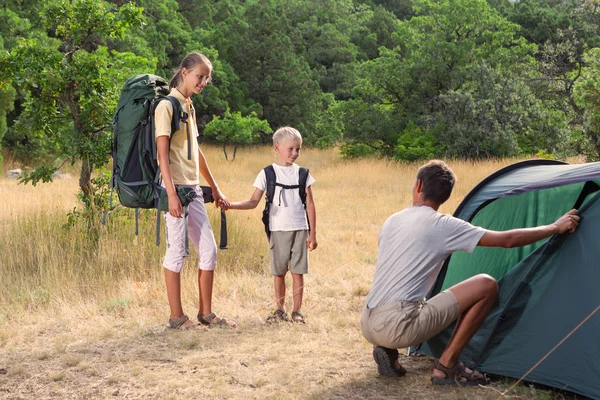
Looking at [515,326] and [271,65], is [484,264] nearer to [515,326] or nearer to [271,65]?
[515,326]

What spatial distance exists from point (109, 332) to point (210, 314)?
0.76 m

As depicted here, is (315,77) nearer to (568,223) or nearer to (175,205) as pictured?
(175,205)

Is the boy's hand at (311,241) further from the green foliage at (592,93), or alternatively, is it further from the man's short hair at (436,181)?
the green foliage at (592,93)

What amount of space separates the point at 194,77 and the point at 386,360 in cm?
237

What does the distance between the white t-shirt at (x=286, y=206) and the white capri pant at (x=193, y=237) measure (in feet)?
1.72

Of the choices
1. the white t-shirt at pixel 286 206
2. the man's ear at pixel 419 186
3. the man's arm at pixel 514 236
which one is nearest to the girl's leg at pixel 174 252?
the white t-shirt at pixel 286 206

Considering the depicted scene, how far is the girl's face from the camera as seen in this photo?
4910mm

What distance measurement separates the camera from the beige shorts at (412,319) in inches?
153

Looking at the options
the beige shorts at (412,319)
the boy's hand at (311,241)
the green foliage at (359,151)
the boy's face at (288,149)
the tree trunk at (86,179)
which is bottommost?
the green foliage at (359,151)

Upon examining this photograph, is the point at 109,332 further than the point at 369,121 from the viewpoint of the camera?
No

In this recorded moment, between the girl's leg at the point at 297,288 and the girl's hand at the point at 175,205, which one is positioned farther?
the girl's leg at the point at 297,288

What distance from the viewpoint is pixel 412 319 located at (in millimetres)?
3902

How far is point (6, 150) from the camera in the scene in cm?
2036

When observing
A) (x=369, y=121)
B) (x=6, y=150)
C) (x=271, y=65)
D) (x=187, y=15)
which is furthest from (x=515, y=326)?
(x=187, y=15)
